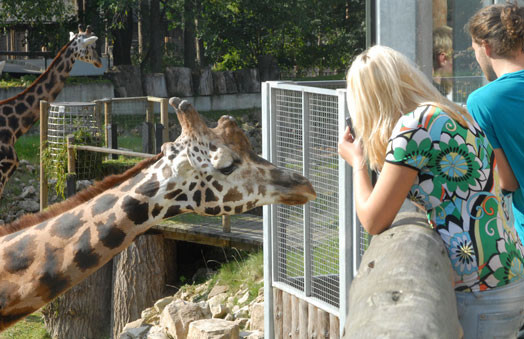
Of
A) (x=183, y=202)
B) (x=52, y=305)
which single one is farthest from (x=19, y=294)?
(x=52, y=305)

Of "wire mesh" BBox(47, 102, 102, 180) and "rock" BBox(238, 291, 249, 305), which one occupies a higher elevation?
"wire mesh" BBox(47, 102, 102, 180)

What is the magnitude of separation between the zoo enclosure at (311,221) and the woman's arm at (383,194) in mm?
2177

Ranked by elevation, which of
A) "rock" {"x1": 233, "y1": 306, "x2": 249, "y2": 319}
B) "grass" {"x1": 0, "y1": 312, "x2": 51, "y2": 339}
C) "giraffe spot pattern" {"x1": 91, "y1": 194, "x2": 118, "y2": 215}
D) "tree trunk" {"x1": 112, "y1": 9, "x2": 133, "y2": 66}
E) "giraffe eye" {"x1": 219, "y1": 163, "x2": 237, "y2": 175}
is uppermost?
"tree trunk" {"x1": 112, "y1": 9, "x2": 133, "y2": 66}

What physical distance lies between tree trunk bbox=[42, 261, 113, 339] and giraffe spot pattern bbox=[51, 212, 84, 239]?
20.8 feet

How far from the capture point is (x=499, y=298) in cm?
252

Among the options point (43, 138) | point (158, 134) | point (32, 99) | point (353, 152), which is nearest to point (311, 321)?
point (353, 152)

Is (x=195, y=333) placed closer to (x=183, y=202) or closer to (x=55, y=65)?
(x=183, y=202)

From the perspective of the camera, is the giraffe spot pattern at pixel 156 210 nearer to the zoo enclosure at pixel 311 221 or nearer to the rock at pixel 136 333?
the zoo enclosure at pixel 311 221

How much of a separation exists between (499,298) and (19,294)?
3053mm

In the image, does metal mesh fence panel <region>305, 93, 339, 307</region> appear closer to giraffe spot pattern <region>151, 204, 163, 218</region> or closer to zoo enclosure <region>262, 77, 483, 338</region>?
zoo enclosure <region>262, 77, 483, 338</region>

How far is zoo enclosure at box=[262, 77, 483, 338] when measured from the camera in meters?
5.10

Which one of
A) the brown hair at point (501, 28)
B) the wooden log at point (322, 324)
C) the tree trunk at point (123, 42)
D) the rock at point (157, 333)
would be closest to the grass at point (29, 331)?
the rock at point (157, 333)

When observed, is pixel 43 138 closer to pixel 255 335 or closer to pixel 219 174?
pixel 255 335

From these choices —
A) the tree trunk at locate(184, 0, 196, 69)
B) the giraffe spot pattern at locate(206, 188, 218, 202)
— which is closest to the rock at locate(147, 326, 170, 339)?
the giraffe spot pattern at locate(206, 188, 218, 202)
